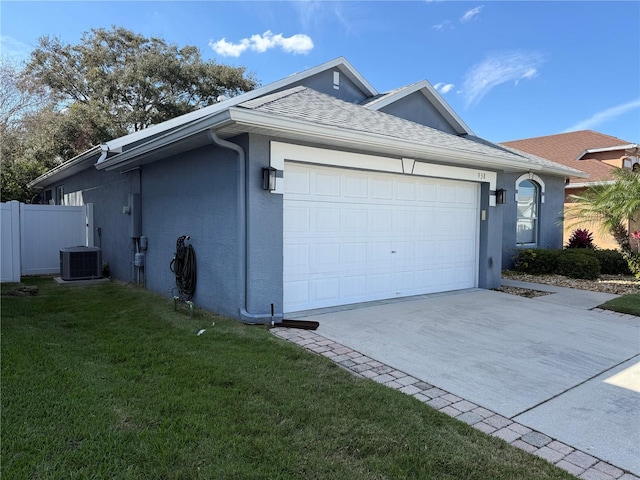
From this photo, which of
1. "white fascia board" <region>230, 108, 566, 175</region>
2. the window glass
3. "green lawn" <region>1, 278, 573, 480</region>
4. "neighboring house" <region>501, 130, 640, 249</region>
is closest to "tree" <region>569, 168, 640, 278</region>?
"neighboring house" <region>501, 130, 640, 249</region>

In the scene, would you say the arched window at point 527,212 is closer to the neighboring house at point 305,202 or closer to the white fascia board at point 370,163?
the neighboring house at point 305,202

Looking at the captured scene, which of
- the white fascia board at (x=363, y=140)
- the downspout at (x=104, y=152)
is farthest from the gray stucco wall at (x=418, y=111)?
the downspout at (x=104, y=152)

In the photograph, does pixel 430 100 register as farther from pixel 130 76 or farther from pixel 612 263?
pixel 130 76

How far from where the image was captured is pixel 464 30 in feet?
40.7

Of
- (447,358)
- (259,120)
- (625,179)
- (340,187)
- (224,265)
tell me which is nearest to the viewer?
(447,358)

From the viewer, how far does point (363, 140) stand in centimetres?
648

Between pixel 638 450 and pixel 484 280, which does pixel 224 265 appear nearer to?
pixel 638 450

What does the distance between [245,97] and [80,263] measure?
5.54 meters

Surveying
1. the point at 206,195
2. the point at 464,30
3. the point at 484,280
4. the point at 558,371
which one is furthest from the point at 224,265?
the point at 464,30

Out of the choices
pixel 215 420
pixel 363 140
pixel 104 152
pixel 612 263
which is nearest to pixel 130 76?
pixel 104 152

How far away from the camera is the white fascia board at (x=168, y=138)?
5332 mm

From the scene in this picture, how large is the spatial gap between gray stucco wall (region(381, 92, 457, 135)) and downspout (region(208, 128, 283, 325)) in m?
5.40

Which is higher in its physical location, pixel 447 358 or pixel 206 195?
pixel 206 195

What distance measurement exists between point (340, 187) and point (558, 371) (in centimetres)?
411
